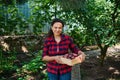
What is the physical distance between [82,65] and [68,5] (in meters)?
2.25

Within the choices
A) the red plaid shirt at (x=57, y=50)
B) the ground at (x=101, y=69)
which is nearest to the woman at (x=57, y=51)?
the red plaid shirt at (x=57, y=50)

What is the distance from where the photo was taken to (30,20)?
10.6 meters

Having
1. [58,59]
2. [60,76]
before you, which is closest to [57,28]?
[58,59]

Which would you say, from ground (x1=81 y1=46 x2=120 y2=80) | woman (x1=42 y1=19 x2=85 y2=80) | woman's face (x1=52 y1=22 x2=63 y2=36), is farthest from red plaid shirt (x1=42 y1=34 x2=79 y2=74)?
ground (x1=81 y1=46 x2=120 y2=80)

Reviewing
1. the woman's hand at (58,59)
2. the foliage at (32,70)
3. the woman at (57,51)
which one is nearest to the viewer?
the woman's hand at (58,59)

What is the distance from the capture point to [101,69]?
297 inches

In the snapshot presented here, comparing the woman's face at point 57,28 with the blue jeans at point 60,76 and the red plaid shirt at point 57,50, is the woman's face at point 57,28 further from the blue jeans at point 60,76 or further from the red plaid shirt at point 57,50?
the blue jeans at point 60,76

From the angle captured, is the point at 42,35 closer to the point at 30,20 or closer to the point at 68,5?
the point at 30,20

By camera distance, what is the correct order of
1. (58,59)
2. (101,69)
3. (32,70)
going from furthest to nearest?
1. (101,69)
2. (32,70)
3. (58,59)

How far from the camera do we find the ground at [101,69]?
712 centimetres

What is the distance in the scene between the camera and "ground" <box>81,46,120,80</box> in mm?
7117

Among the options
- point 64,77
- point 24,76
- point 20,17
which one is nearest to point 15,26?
point 20,17

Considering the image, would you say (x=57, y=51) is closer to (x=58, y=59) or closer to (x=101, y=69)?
(x=58, y=59)

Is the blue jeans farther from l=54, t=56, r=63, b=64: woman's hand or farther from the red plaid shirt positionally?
l=54, t=56, r=63, b=64: woman's hand
